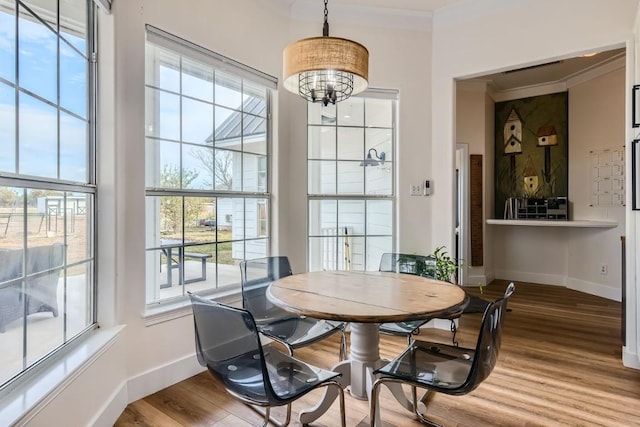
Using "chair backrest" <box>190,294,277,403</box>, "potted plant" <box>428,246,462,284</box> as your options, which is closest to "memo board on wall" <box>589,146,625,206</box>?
"potted plant" <box>428,246,462,284</box>

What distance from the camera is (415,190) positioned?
3.57 metres

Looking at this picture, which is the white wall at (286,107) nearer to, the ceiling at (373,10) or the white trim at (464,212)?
the ceiling at (373,10)

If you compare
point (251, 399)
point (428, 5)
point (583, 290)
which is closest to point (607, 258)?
point (583, 290)

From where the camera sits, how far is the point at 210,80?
270cm

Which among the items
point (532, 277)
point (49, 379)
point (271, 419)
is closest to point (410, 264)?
point (271, 419)

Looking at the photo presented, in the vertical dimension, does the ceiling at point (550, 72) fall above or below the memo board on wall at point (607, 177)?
above

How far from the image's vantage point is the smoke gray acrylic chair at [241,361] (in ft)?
4.48

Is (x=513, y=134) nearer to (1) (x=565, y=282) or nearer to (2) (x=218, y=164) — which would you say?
(1) (x=565, y=282)

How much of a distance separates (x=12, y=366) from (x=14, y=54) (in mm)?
1212

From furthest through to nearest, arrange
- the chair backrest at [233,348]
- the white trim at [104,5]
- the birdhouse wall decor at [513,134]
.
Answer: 1. the birdhouse wall decor at [513,134]
2. the white trim at [104,5]
3. the chair backrest at [233,348]

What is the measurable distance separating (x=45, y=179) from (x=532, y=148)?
5.97 m

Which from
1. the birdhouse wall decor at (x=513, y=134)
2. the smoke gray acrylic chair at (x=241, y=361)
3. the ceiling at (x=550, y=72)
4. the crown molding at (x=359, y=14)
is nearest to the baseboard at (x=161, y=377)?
the smoke gray acrylic chair at (x=241, y=361)

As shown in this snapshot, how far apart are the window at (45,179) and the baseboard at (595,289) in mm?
5608

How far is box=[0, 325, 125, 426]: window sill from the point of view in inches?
48.9
